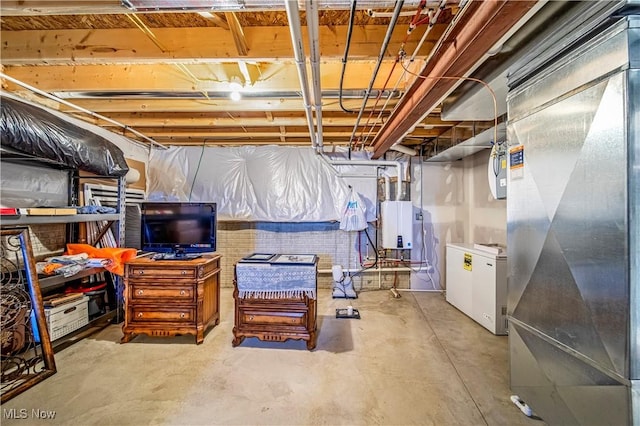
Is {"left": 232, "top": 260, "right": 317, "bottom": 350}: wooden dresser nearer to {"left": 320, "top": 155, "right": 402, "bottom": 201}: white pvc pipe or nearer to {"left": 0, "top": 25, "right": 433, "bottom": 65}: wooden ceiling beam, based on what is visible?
{"left": 0, "top": 25, "right": 433, "bottom": 65}: wooden ceiling beam

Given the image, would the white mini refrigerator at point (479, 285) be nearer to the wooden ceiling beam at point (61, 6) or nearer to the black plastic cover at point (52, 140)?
the wooden ceiling beam at point (61, 6)

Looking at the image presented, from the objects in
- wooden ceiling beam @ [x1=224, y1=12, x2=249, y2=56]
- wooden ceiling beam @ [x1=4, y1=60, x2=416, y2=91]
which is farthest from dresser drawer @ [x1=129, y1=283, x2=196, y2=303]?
wooden ceiling beam @ [x1=224, y1=12, x2=249, y2=56]

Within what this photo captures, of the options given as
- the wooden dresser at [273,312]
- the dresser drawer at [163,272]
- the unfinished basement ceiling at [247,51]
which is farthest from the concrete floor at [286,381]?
the unfinished basement ceiling at [247,51]

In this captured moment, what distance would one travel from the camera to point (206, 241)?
2922mm

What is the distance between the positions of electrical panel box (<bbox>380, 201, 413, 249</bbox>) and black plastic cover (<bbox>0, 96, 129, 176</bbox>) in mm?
3465

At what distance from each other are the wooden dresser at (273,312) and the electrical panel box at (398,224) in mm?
1878

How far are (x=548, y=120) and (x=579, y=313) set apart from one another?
1.05m

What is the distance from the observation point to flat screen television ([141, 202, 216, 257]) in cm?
292

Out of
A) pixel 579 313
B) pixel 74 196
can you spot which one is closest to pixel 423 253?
pixel 579 313

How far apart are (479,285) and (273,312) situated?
2415 millimetres

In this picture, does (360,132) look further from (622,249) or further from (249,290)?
(622,249)
